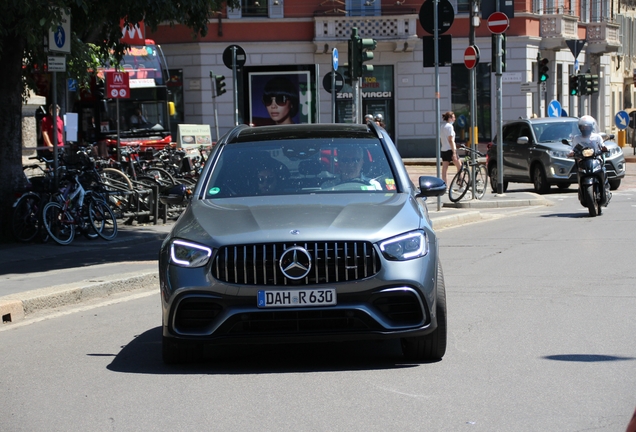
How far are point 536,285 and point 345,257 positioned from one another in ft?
14.7

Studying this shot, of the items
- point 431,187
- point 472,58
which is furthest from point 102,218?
point 472,58

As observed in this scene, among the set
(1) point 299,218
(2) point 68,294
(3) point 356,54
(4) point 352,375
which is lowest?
(2) point 68,294

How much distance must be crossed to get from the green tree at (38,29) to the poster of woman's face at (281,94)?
87.3 feet

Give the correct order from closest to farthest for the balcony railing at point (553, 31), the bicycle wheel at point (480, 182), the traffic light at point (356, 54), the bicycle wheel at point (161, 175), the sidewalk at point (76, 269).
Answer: the sidewalk at point (76, 269) < the bicycle wheel at point (161, 175) < the traffic light at point (356, 54) < the bicycle wheel at point (480, 182) < the balcony railing at point (553, 31)

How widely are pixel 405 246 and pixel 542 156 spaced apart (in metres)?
19.7

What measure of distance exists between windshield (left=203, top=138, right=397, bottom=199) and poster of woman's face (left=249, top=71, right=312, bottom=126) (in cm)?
3505

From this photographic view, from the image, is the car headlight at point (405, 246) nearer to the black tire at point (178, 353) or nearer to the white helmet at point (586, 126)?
the black tire at point (178, 353)

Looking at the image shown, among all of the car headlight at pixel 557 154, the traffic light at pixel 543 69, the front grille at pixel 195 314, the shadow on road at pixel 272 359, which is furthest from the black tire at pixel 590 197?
the traffic light at pixel 543 69

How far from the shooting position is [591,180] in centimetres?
1867

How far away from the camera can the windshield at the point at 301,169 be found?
25.1 feet

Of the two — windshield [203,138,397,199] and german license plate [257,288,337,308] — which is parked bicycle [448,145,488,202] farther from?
german license plate [257,288,337,308]

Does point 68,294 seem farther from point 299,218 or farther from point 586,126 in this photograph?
point 586,126

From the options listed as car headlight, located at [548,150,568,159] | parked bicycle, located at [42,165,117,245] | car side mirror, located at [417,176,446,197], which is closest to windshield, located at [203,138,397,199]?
car side mirror, located at [417,176,446,197]

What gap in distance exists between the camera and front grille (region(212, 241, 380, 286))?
6.44 meters
